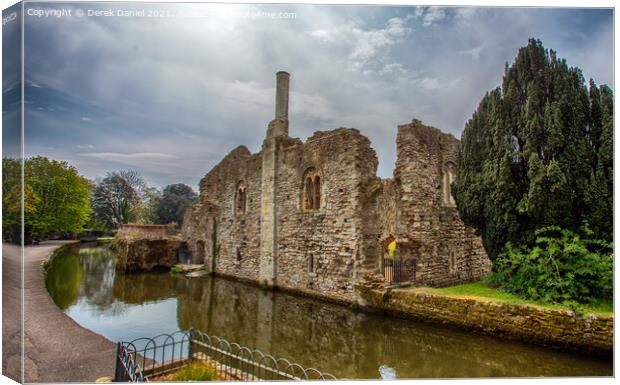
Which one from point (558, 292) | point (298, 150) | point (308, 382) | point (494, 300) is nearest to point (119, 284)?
point (298, 150)

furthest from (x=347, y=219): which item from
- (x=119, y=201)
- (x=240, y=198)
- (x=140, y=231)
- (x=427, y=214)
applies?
(x=140, y=231)

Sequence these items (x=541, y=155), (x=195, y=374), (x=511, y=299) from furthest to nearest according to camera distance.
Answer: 1. (x=541, y=155)
2. (x=511, y=299)
3. (x=195, y=374)

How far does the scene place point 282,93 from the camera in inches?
656

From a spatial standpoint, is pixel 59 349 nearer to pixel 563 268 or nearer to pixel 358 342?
pixel 358 342

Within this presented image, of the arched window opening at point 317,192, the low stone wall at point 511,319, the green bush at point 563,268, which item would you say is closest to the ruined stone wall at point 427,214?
the arched window opening at point 317,192

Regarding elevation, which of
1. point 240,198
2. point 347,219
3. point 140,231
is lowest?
point 140,231

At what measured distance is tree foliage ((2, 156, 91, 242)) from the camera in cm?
535

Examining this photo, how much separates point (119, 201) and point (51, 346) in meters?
10.1

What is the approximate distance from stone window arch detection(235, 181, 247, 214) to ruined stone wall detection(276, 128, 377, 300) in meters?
3.19

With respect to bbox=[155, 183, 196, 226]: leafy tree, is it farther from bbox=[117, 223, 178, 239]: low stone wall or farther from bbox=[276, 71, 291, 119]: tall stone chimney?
bbox=[276, 71, 291, 119]: tall stone chimney

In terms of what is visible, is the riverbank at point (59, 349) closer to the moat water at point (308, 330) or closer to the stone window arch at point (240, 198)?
the moat water at point (308, 330)

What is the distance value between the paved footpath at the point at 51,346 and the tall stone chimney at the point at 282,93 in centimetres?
1093

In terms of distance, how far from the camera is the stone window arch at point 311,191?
13.8m

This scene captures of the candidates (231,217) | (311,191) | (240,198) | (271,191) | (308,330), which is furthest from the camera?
(231,217)
